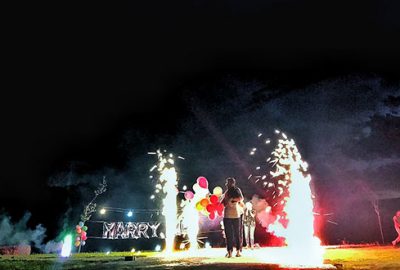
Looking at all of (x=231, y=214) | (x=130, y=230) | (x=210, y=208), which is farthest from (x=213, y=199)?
(x=130, y=230)

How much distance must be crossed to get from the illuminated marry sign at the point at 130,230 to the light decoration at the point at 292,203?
7564 millimetres

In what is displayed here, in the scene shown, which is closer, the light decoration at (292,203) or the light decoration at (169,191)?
the light decoration at (292,203)

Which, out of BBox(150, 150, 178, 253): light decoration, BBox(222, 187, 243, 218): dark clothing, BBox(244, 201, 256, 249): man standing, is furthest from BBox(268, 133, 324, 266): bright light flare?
BBox(150, 150, 178, 253): light decoration

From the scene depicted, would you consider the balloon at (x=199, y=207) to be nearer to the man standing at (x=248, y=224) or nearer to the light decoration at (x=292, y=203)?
the man standing at (x=248, y=224)

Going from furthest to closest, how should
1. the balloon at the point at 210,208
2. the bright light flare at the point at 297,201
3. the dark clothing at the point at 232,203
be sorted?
1. the balloon at the point at 210,208
2. the bright light flare at the point at 297,201
3. the dark clothing at the point at 232,203

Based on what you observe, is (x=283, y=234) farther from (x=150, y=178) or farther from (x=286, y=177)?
(x=150, y=178)

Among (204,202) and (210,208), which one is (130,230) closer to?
(204,202)

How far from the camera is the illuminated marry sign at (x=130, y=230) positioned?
22.6 meters

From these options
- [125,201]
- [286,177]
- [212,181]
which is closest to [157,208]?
[125,201]

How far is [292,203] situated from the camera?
14.7 meters

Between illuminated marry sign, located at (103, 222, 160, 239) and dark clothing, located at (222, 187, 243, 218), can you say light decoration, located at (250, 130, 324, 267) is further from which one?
illuminated marry sign, located at (103, 222, 160, 239)

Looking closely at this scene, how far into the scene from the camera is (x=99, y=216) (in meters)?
Answer: 24.1

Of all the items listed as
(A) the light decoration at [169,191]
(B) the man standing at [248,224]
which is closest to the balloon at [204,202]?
(A) the light decoration at [169,191]

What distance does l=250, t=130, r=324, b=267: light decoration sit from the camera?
1359cm
